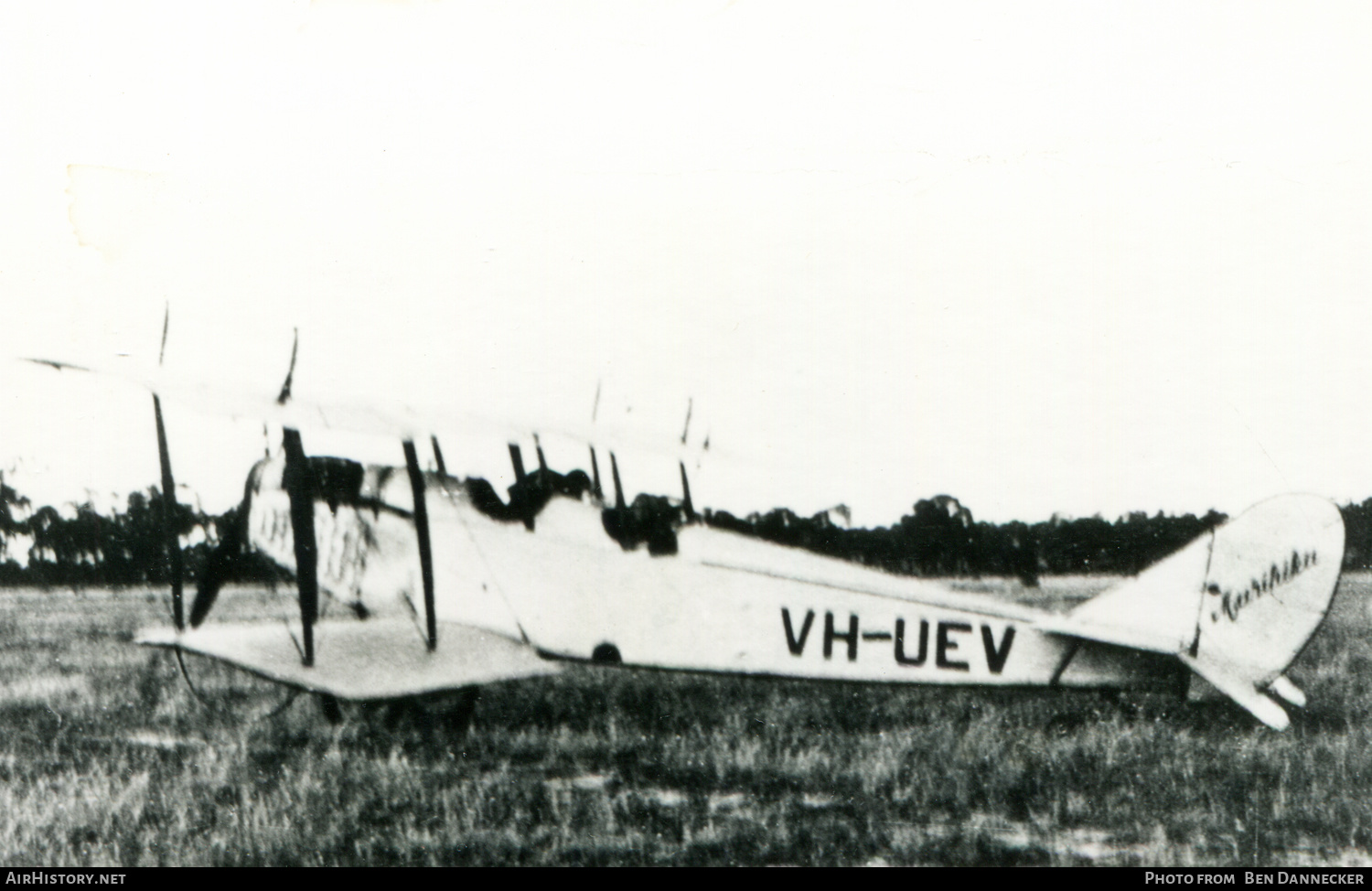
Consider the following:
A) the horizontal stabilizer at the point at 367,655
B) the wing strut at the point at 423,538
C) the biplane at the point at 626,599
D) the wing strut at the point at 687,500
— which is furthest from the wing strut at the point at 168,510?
the wing strut at the point at 687,500

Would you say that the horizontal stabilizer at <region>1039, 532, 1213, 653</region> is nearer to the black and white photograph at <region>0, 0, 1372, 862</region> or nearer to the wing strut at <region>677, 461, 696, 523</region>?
the black and white photograph at <region>0, 0, 1372, 862</region>

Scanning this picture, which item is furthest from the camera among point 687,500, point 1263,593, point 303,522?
point 687,500

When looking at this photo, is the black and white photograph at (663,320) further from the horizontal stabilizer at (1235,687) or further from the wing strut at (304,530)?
the horizontal stabilizer at (1235,687)

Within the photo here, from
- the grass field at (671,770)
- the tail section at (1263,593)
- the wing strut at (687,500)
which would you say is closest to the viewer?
the tail section at (1263,593)

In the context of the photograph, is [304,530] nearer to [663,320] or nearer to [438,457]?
[438,457]

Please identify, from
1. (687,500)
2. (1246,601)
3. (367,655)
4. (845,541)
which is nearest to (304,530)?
(367,655)
